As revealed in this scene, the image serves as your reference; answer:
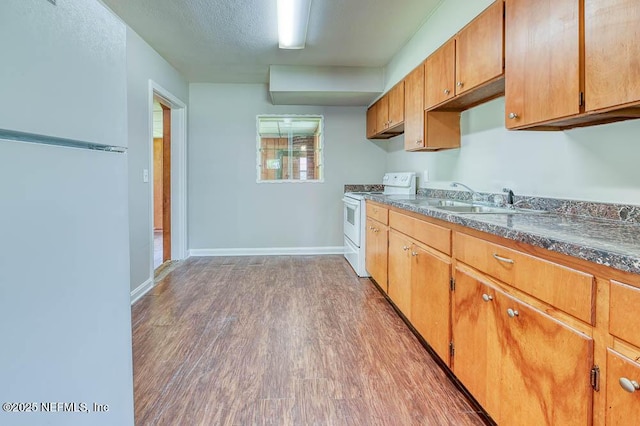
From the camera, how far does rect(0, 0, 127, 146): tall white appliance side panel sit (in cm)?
68

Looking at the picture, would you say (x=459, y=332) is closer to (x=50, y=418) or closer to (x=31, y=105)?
(x=50, y=418)

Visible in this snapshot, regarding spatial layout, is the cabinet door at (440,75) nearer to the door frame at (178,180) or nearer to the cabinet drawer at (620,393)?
the cabinet drawer at (620,393)

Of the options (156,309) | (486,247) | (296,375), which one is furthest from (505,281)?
(156,309)

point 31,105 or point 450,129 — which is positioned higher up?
point 450,129

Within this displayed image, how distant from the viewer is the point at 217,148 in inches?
193

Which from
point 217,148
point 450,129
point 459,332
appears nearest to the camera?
point 459,332

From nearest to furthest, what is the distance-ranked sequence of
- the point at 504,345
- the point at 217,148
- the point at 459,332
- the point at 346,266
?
the point at 504,345 → the point at 459,332 → the point at 346,266 → the point at 217,148

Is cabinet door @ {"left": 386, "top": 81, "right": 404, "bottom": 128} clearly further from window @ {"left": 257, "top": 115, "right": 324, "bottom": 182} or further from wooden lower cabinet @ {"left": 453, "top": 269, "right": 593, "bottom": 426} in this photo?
wooden lower cabinet @ {"left": 453, "top": 269, "right": 593, "bottom": 426}

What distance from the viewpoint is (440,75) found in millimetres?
2545

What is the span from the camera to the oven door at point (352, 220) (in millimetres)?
3934

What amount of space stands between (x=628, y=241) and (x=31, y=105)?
1565mm

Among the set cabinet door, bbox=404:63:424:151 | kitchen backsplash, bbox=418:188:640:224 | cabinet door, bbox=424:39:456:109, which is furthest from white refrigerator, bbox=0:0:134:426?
cabinet door, bbox=404:63:424:151

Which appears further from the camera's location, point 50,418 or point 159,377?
point 159,377

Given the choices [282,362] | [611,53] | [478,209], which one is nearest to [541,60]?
[611,53]
